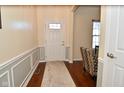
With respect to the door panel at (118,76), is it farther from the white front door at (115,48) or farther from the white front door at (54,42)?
the white front door at (54,42)

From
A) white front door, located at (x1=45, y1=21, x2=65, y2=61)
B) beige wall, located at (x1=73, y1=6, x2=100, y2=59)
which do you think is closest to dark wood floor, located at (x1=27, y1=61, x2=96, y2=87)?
white front door, located at (x1=45, y1=21, x2=65, y2=61)

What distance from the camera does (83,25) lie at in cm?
710

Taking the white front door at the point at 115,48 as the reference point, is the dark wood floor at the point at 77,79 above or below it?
below

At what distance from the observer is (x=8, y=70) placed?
2750 mm

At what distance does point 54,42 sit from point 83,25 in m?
1.60

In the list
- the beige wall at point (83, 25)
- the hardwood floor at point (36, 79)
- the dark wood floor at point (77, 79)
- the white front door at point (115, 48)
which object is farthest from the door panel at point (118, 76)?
the beige wall at point (83, 25)

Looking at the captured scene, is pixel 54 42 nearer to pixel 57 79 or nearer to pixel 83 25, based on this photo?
pixel 83 25

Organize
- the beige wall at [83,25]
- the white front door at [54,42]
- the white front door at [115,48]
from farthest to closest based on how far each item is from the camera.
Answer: the beige wall at [83,25] → the white front door at [54,42] → the white front door at [115,48]

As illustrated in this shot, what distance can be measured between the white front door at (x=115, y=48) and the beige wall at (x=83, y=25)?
467cm

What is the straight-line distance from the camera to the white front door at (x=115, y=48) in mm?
2156

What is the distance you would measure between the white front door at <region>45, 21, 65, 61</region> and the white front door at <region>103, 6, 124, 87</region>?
4.53m

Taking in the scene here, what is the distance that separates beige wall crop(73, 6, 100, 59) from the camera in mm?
7008
